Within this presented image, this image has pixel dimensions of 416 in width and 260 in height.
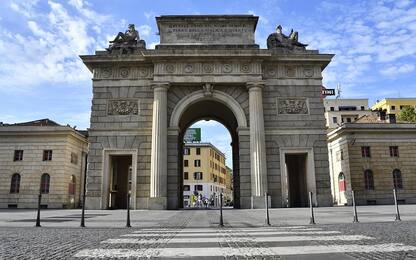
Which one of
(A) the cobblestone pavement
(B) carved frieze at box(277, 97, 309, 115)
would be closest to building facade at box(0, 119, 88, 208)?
(B) carved frieze at box(277, 97, 309, 115)

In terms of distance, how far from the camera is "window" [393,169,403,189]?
39375 mm

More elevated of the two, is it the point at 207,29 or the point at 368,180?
the point at 207,29

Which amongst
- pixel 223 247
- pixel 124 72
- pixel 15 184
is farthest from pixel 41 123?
pixel 223 247

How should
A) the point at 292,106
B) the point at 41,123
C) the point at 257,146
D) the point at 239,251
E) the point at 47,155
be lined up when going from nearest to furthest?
1. the point at 239,251
2. the point at 257,146
3. the point at 292,106
4. the point at 47,155
5. the point at 41,123

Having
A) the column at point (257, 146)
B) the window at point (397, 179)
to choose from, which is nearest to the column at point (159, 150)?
the column at point (257, 146)

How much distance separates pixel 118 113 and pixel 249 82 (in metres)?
10.2

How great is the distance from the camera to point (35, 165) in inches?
1538

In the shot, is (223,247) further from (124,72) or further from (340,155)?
(340,155)

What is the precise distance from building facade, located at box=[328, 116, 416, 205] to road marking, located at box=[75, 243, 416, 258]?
34384mm

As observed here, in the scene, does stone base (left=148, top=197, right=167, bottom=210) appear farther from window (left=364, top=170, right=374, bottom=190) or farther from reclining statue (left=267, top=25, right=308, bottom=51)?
window (left=364, top=170, right=374, bottom=190)

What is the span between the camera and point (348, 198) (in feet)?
127

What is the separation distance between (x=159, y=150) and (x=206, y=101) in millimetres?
6099

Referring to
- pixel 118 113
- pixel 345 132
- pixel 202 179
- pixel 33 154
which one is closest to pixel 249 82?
pixel 118 113

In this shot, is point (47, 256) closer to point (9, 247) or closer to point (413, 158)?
point (9, 247)
